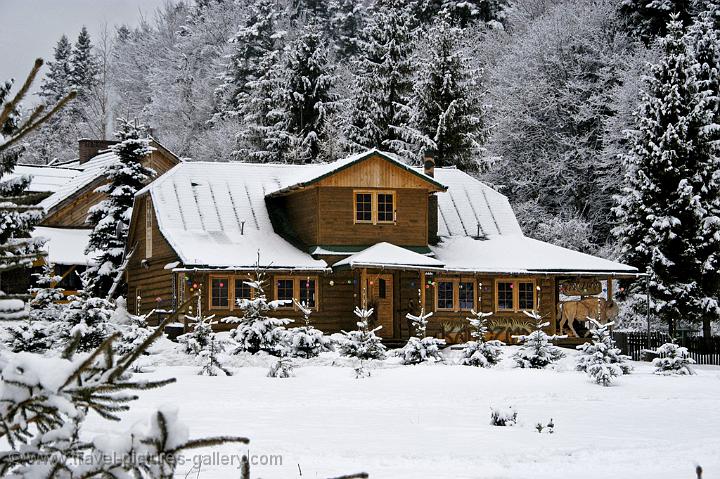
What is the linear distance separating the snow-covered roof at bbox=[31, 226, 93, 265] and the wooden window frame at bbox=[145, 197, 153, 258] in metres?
3.45

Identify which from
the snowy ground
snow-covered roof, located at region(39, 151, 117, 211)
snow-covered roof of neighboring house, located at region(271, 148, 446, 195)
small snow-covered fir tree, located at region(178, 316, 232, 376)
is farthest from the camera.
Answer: snow-covered roof, located at region(39, 151, 117, 211)

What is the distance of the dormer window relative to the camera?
34.5 meters

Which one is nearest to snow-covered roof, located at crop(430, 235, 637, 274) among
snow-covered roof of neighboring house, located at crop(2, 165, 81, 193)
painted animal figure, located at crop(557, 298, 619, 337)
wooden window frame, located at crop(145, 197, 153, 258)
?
painted animal figure, located at crop(557, 298, 619, 337)

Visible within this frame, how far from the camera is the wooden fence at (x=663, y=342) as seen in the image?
103 feet

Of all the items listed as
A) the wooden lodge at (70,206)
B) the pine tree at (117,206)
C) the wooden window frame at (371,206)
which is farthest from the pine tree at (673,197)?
the wooden lodge at (70,206)

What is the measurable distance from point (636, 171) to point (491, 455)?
2644 cm

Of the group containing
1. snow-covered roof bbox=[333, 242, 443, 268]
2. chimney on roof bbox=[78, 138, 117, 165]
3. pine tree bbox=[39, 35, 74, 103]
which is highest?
pine tree bbox=[39, 35, 74, 103]

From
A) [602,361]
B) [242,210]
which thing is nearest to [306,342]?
[602,361]

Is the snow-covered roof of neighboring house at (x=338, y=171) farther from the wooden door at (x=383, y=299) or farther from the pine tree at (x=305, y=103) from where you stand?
the pine tree at (x=305, y=103)

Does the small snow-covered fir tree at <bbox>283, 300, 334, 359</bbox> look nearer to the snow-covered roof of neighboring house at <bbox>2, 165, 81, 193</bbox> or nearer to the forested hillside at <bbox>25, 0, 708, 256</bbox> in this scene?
the snow-covered roof of neighboring house at <bbox>2, 165, 81, 193</bbox>

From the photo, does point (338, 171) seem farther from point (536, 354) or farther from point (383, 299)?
point (536, 354)

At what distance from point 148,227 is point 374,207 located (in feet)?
27.9

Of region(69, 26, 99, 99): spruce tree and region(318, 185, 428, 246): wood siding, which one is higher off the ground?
region(69, 26, 99, 99): spruce tree

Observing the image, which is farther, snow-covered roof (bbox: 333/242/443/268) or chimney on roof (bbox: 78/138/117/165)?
chimney on roof (bbox: 78/138/117/165)
